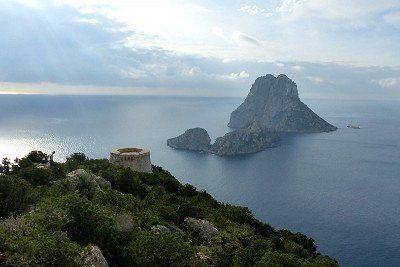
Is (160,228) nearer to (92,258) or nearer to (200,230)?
(200,230)

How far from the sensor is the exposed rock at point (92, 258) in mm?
21109

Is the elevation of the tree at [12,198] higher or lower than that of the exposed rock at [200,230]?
higher

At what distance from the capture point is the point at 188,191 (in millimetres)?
63938

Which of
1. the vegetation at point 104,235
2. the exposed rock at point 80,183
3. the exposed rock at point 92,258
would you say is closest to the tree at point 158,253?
the vegetation at point 104,235

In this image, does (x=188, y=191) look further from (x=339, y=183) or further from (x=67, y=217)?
(x=339, y=183)

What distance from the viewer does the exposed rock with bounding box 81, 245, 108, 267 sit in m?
21.1

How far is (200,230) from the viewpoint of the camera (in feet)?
129

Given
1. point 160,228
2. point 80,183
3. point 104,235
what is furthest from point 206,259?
point 80,183

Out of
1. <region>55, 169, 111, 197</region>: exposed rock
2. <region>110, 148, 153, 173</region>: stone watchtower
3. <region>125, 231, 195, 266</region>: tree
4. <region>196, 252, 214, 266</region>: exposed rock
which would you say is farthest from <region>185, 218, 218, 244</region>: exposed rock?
<region>110, 148, 153, 173</region>: stone watchtower

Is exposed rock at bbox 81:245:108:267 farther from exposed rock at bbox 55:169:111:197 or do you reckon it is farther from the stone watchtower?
the stone watchtower

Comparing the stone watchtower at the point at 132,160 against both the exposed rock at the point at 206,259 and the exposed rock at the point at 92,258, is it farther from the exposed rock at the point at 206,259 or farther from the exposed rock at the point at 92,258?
the exposed rock at the point at 92,258

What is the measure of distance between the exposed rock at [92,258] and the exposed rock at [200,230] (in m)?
16.8

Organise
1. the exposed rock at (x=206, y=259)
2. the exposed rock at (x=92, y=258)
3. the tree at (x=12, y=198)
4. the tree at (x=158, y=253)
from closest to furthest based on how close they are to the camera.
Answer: the exposed rock at (x=92, y=258) < the tree at (x=158, y=253) < the exposed rock at (x=206, y=259) < the tree at (x=12, y=198)

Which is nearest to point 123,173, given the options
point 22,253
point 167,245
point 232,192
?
point 167,245
